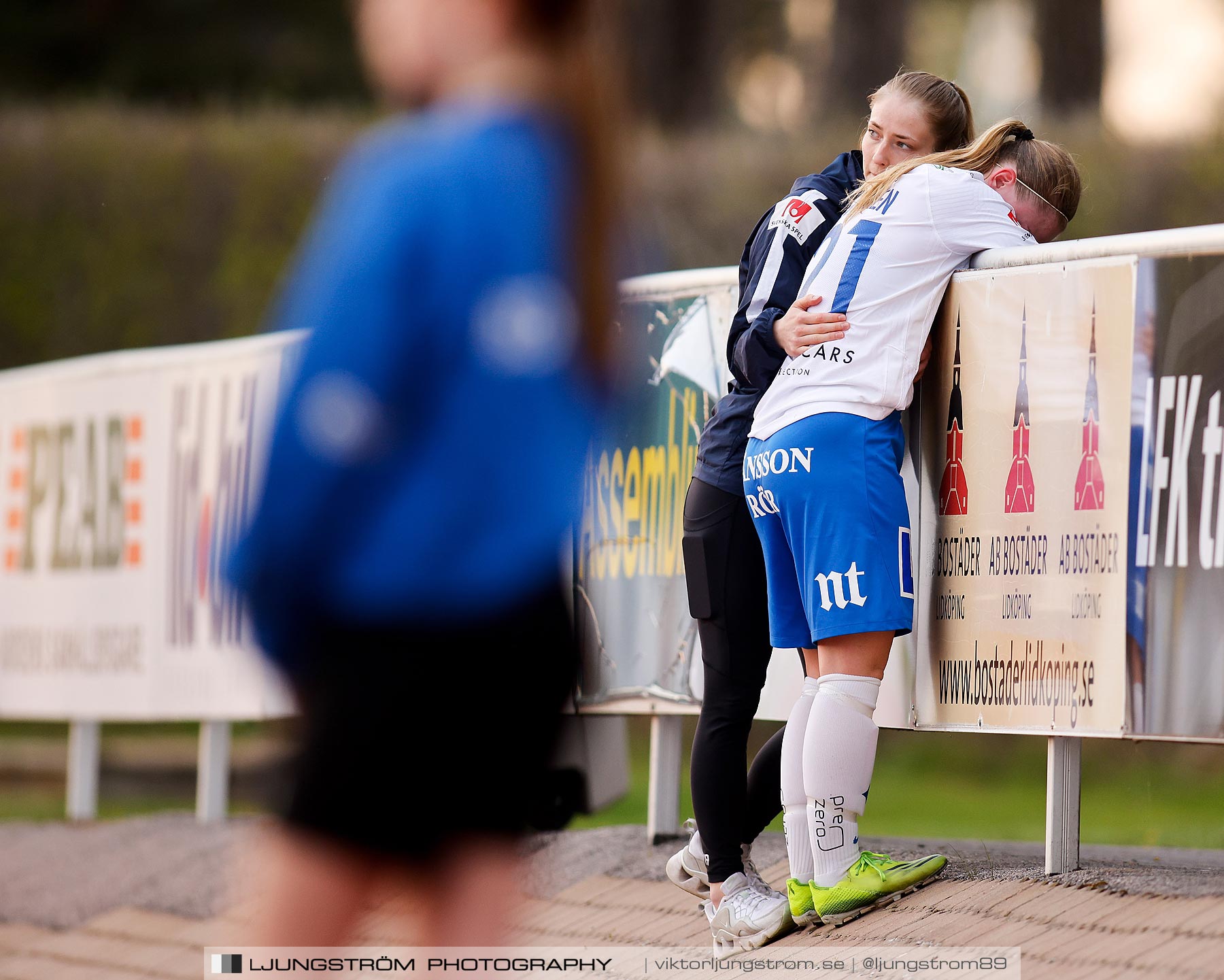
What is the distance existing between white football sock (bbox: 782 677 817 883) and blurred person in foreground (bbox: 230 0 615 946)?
6.63 feet

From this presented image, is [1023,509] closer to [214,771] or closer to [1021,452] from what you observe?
[1021,452]

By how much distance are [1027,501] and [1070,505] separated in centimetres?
12

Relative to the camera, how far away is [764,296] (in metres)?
4.30

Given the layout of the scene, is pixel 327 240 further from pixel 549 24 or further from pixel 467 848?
pixel 467 848

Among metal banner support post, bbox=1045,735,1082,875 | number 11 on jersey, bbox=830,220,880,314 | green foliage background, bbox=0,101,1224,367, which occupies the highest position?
green foliage background, bbox=0,101,1224,367

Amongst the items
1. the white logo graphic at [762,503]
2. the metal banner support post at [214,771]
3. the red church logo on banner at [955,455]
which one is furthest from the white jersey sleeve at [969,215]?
the metal banner support post at [214,771]

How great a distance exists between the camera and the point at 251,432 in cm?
715

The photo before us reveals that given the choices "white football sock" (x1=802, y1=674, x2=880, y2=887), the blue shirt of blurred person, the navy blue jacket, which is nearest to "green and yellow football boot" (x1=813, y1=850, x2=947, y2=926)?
"white football sock" (x1=802, y1=674, x2=880, y2=887)

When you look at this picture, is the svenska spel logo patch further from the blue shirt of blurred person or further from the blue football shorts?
the blue shirt of blurred person

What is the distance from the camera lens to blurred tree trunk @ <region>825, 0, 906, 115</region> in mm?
17781

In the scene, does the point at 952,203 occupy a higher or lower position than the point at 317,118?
lower

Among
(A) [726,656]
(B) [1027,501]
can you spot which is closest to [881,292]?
(B) [1027,501]

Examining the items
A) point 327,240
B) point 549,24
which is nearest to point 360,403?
point 327,240

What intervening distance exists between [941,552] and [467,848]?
255cm
